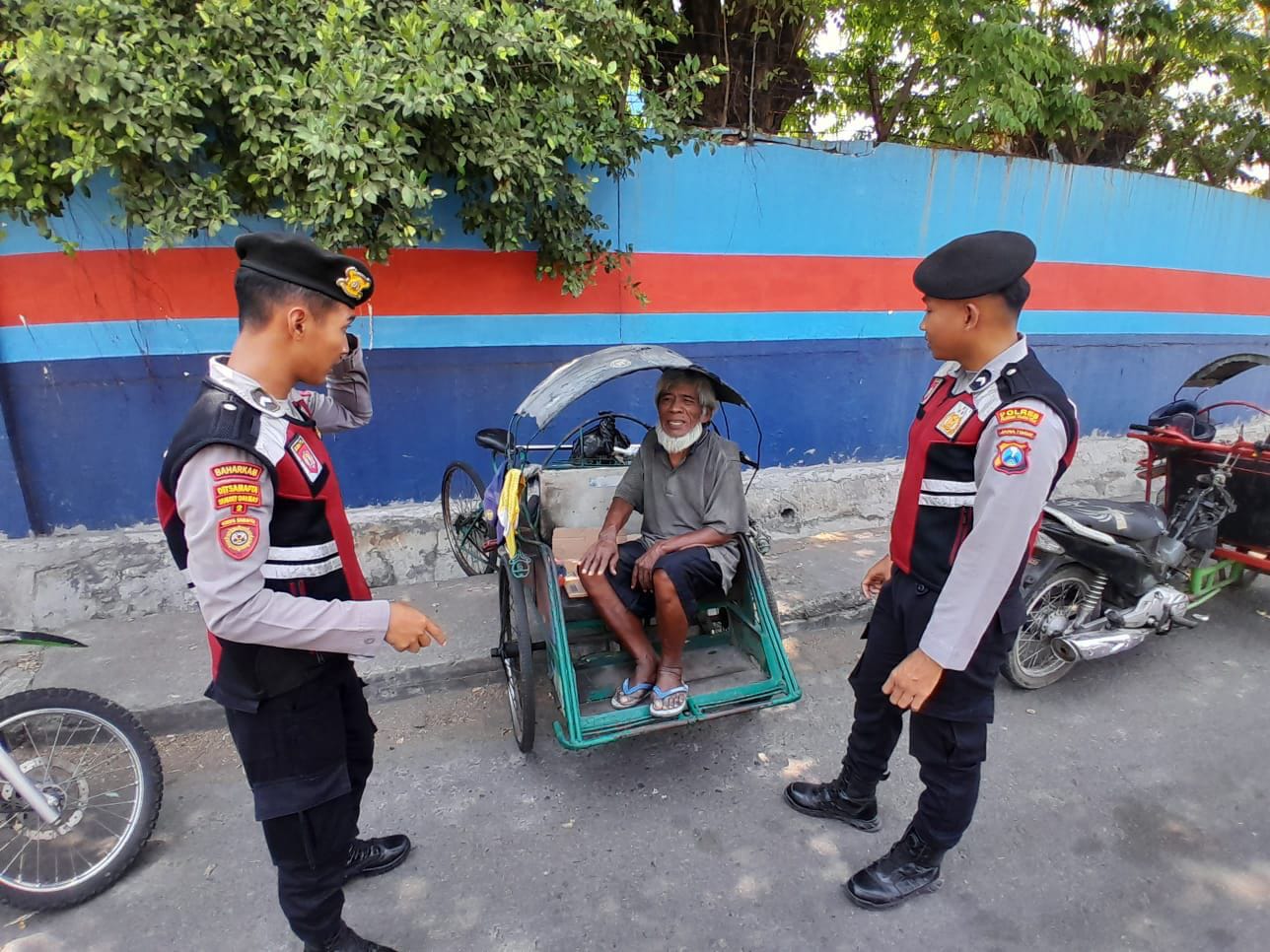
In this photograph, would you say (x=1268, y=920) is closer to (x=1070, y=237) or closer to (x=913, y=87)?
(x=1070, y=237)

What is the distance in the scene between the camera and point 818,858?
245cm

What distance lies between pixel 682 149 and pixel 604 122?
3.55 ft

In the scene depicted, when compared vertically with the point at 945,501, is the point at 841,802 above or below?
below

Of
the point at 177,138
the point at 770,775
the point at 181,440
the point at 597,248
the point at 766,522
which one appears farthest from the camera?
the point at 766,522

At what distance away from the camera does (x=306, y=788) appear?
1.80 m

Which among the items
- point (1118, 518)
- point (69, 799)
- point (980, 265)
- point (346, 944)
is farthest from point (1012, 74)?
point (69, 799)

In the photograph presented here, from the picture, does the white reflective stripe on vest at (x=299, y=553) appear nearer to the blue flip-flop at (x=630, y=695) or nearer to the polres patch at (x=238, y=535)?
the polres patch at (x=238, y=535)

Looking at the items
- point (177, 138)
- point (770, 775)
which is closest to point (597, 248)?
point (177, 138)

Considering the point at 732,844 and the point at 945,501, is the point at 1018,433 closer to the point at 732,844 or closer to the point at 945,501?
the point at 945,501

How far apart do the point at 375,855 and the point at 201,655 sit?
1.81 m

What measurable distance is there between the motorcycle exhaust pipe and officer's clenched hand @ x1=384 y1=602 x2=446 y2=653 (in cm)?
Result: 302

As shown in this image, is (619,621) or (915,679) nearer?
(915,679)

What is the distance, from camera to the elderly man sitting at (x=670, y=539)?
9.41ft

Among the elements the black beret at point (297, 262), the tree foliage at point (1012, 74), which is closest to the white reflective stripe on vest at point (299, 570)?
the black beret at point (297, 262)
